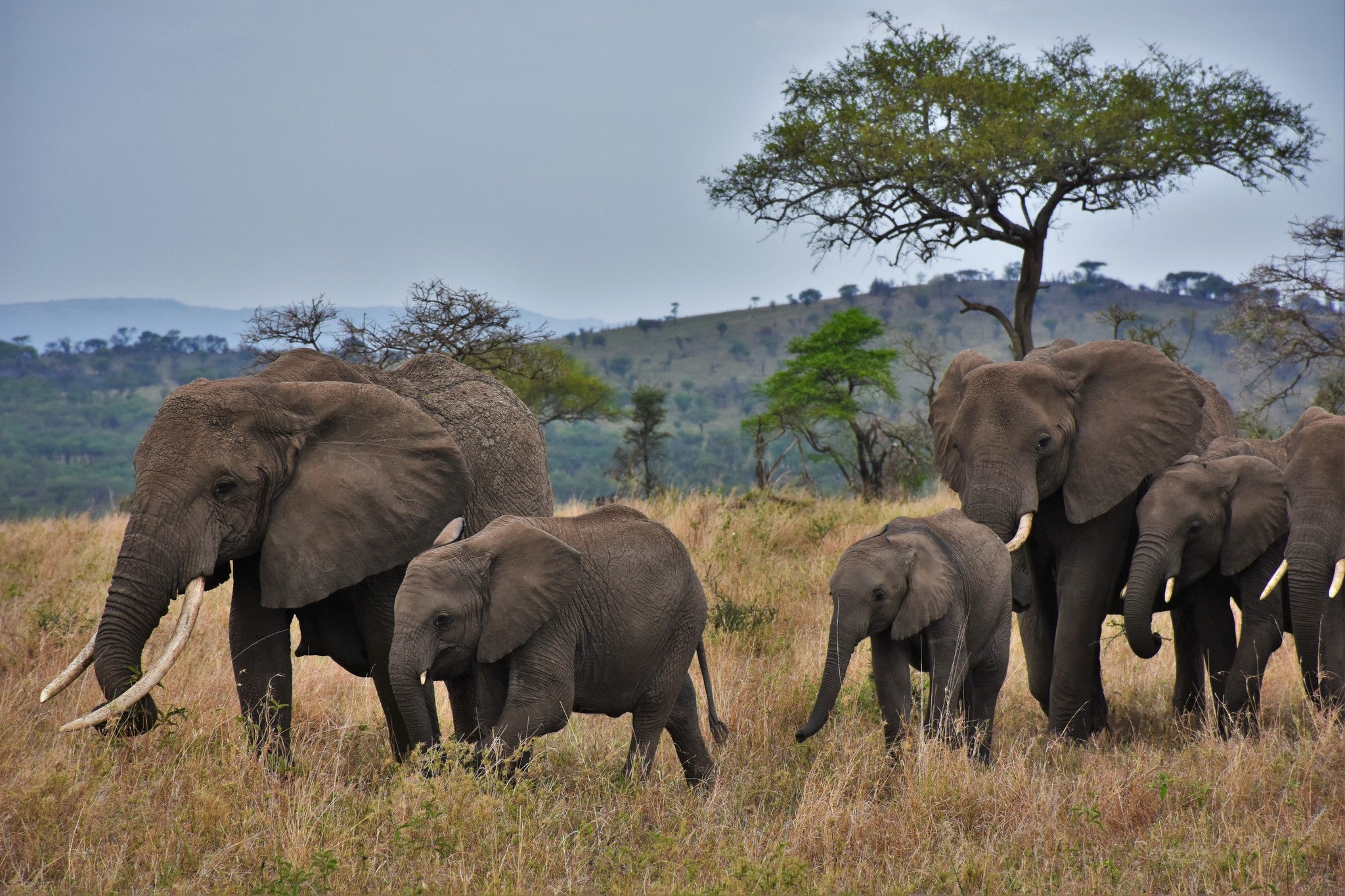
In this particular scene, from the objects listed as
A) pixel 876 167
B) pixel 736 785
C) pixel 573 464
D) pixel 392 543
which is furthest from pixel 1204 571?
pixel 573 464

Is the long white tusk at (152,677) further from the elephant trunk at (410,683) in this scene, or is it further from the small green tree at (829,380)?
the small green tree at (829,380)

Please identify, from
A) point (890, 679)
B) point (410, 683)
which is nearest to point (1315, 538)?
point (890, 679)

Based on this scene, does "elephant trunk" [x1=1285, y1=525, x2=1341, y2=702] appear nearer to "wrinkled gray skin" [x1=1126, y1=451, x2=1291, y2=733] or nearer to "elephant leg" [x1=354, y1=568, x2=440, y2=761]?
"wrinkled gray skin" [x1=1126, y1=451, x2=1291, y2=733]

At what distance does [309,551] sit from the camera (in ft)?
17.9

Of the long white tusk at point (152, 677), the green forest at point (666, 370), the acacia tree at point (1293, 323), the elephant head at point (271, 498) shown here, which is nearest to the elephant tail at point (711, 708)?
the elephant head at point (271, 498)

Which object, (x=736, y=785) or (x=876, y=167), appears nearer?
(x=736, y=785)

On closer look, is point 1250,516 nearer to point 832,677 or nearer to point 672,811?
point 832,677

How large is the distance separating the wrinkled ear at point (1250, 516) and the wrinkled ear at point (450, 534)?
4321mm

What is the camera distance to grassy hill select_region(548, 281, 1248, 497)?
6669 cm

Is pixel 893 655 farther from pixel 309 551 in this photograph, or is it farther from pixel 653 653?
Answer: pixel 309 551

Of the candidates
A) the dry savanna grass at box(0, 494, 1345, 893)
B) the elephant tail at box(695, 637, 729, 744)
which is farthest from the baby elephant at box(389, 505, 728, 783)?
the dry savanna grass at box(0, 494, 1345, 893)

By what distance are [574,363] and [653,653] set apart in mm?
25729

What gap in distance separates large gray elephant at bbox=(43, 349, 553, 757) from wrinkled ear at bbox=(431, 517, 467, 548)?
5 cm

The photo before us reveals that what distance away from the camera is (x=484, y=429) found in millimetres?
6641
